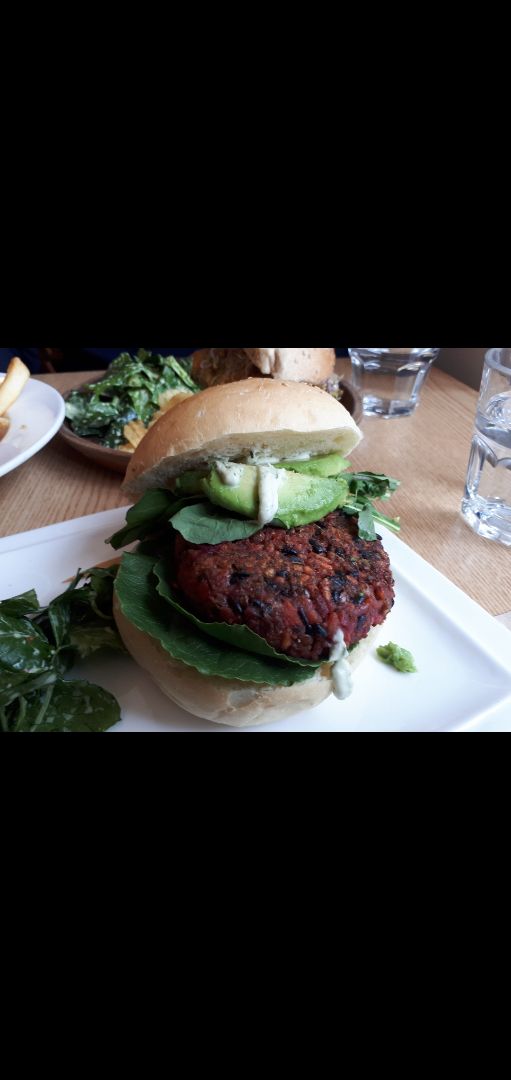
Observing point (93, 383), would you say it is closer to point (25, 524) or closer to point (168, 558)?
point (25, 524)

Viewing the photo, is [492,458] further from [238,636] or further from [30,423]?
[30,423]

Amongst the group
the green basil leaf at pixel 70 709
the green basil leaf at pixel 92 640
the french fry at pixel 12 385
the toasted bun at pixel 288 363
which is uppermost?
the toasted bun at pixel 288 363

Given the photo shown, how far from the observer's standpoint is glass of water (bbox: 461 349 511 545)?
5.47ft

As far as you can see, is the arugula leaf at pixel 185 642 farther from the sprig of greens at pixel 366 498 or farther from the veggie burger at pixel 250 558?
the sprig of greens at pixel 366 498

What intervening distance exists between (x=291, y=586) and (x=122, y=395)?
1229mm

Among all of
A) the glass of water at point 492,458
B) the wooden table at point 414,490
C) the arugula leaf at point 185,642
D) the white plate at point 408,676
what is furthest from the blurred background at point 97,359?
the arugula leaf at point 185,642

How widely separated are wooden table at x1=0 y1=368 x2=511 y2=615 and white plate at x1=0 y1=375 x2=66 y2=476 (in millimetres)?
118

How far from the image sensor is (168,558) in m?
1.28

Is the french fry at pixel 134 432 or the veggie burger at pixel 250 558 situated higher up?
the veggie burger at pixel 250 558

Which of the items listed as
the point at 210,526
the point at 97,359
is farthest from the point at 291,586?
the point at 97,359

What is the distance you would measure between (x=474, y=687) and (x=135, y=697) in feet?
2.02

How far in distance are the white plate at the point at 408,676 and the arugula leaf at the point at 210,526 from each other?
31 cm

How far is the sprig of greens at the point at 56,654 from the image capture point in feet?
3.78

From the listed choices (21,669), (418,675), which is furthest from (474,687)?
(21,669)
